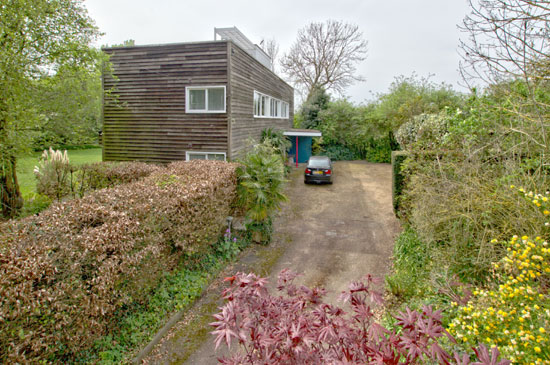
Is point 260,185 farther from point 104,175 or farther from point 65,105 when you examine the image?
point 65,105

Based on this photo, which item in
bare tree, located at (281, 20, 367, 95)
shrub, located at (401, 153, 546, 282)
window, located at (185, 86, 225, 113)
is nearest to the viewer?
shrub, located at (401, 153, 546, 282)

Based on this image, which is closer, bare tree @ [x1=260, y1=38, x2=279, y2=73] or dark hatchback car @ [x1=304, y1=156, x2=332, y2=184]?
dark hatchback car @ [x1=304, y1=156, x2=332, y2=184]

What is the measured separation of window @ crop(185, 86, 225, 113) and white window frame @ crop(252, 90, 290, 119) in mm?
3097

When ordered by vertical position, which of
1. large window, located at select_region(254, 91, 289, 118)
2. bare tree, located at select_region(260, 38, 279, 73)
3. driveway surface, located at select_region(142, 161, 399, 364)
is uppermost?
bare tree, located at select_region(260, 38, 279, 73)

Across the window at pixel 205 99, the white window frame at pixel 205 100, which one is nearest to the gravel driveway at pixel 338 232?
the white window frame at pixel 205 100

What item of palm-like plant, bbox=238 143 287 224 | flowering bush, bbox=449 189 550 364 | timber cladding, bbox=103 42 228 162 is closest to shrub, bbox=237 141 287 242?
palm-like plant, bbox=238 143 287 224

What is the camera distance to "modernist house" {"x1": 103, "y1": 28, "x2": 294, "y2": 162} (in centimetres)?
1185

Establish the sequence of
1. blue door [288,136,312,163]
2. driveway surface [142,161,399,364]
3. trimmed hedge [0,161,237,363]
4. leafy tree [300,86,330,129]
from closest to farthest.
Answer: trimmed hedge [0,161,237,363]
driveway surface [142,161,399,364]
blue door [288,136,312,163]
leafy tree [300,86,330,129]

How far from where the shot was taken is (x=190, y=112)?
12.3 meters

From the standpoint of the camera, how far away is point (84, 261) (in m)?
3.55

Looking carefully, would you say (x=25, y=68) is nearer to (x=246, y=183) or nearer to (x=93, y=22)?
(x=93, y=22)

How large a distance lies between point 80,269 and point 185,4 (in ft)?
27.9

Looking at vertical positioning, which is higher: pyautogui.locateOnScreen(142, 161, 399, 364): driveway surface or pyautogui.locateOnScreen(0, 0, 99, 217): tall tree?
pyautogui.locateOnScreen(0, 0, 99, 217): tall tree

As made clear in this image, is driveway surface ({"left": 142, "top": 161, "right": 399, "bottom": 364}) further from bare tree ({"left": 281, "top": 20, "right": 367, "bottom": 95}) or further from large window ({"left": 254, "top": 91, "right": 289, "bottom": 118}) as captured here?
bare tree ({"left": 281, "top": 20, "right": 367, "bottom": 95})
